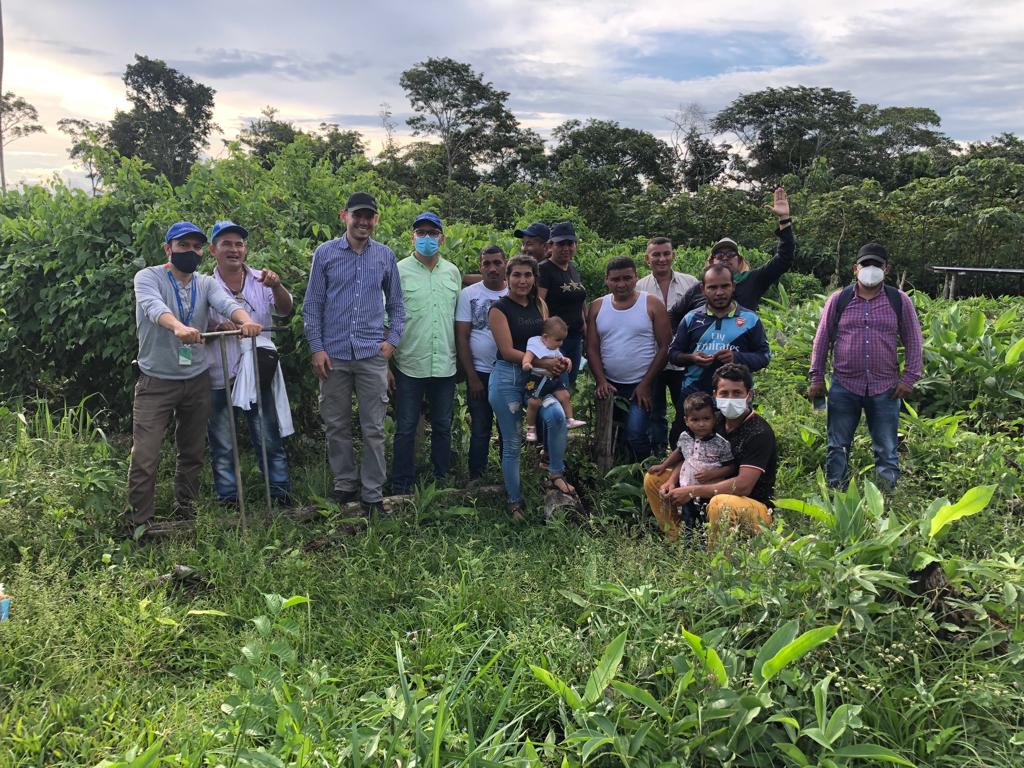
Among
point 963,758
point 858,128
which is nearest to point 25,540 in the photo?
point 963,758

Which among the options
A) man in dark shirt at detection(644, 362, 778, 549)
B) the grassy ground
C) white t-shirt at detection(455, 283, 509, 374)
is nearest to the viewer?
the grassy ground

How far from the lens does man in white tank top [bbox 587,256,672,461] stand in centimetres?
485

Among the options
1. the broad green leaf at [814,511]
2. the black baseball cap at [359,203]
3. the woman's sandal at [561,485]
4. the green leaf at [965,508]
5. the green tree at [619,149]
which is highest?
the green tree at [619,149]

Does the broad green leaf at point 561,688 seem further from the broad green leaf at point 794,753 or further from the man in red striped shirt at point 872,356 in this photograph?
the man in red striped shirt at point 872,356

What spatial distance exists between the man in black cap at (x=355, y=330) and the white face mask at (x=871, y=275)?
9.62 ft

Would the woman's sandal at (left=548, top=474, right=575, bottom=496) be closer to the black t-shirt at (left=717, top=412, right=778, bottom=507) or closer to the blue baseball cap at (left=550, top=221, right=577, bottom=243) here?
the black t-shirt at (left=717, top=412, right=778, bottom=507)

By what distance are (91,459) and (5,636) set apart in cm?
201

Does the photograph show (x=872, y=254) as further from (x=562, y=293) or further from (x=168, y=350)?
(x=168, y=350)

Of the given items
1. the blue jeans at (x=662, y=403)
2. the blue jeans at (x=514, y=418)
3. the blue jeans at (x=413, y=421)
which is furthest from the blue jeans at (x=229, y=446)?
the blue jeans at (x=662, y=403)

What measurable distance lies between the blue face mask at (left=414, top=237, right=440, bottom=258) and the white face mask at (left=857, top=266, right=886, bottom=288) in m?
2.73

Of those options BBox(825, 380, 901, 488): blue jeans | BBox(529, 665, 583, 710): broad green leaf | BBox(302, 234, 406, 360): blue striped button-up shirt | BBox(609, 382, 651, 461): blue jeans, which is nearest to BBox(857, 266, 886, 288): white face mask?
BBox(825, 380, 901, 488): blue jeans

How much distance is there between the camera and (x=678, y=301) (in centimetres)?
504

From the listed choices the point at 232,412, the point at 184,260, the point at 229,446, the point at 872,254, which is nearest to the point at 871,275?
the point at 872,254

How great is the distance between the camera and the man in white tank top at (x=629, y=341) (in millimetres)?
4852
